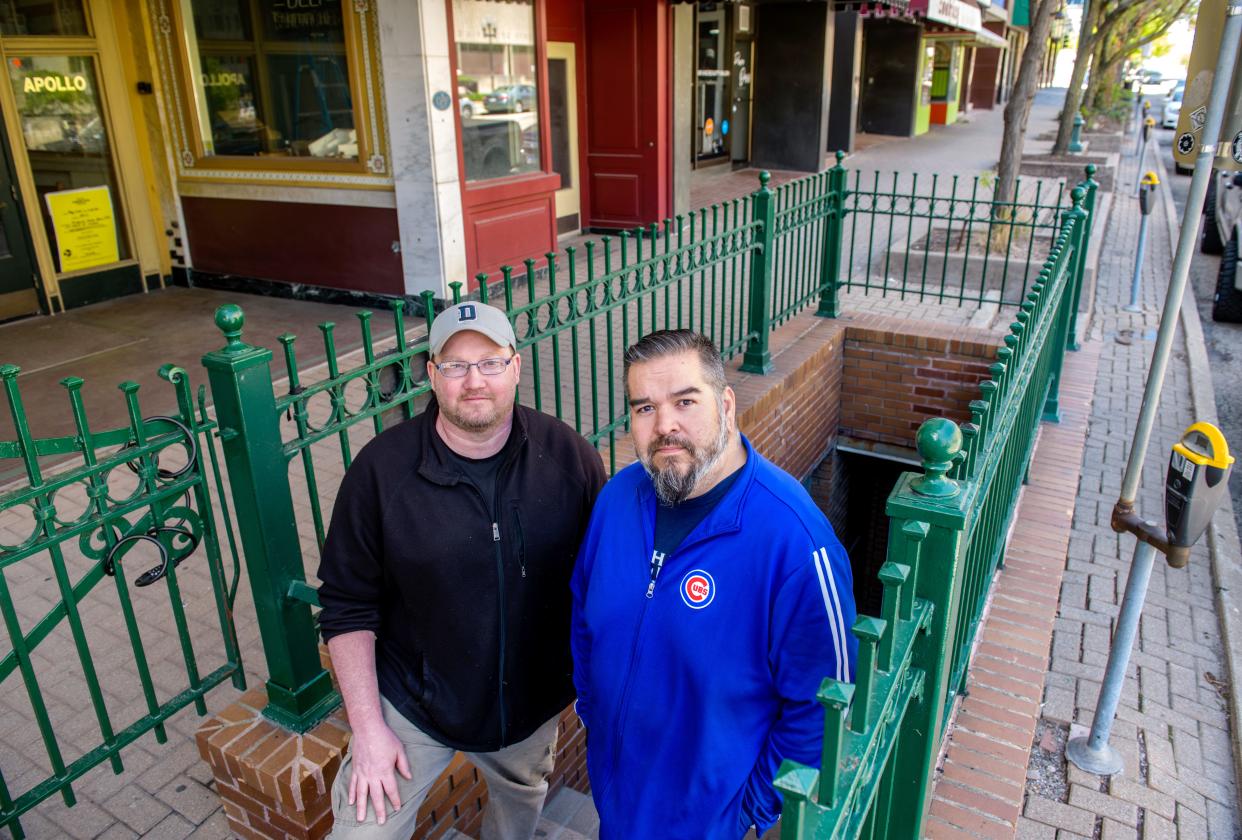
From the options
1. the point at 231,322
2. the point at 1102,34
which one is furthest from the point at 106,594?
the point at 1102,34

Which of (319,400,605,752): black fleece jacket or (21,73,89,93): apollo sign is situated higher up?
(21,73,89,93): apollo sign

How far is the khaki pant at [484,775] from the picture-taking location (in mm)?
2365

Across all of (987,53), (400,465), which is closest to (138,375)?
(400,465)

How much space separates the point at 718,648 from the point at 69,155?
8711mm

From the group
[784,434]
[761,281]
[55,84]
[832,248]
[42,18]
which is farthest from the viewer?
[55,84]

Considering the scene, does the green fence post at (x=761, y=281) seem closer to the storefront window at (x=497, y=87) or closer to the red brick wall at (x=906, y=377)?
the red brick wall at (x=906, y=377)

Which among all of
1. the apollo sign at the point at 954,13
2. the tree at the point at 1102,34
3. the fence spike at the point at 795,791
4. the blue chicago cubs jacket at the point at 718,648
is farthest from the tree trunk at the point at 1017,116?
the fence spike at the point at 795,791

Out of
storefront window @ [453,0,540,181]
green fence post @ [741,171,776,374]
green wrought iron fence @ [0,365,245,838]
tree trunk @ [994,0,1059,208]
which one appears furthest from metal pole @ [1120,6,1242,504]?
tree trunk @ [994,0,1059,208]

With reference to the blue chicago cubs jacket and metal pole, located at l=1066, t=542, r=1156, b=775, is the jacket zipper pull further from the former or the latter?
metal pole, located at l=1066, t=542, r=1156, b=775

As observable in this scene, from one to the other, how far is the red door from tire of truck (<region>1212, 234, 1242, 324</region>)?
6770 millimetres

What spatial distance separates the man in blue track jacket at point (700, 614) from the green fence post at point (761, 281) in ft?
11.5

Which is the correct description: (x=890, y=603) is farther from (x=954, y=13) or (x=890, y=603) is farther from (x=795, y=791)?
(x=954, y=13)

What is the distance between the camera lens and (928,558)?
2082 mm

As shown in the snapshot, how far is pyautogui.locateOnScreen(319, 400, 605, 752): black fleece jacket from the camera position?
7.39ft
